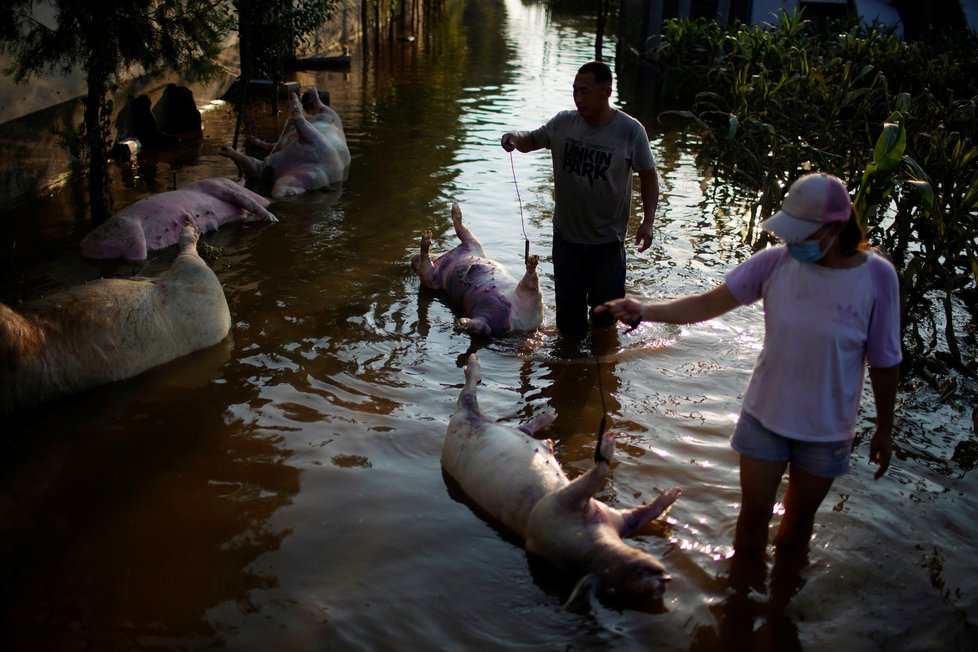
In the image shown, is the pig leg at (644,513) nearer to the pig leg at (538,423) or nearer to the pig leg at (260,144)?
the pig leg at (538,423)

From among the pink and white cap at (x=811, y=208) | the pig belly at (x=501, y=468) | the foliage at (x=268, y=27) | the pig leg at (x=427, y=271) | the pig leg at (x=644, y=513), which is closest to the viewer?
the pink and white cap at (x=811, y=208)

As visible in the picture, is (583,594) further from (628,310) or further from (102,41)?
(102,41)

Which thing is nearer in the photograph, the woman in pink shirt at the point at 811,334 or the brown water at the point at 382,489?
the woman in pink shirt at the point at 811,334

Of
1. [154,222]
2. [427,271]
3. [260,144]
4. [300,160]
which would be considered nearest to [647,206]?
[427,271]

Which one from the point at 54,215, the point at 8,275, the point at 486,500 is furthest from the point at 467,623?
the point at 54,215

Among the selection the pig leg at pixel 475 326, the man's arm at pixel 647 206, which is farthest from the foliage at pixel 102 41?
the man's arm at pixel 647 206

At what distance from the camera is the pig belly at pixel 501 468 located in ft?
13.3

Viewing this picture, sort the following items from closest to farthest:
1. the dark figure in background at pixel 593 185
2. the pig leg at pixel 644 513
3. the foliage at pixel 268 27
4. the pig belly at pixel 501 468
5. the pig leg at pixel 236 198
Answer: the pig leg at pixel 644 513
the pig belly at pixel 501 468
the dark figure in background at pixel 593 185
the pig leg at pixel 236 198
the foliage at pixel 268 27

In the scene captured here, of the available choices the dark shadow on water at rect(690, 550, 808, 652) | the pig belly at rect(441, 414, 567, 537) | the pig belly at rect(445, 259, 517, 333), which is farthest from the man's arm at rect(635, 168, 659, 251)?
the dark shadow on water at rect(690, 550, 808, 652)

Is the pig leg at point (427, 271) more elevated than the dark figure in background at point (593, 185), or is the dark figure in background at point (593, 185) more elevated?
the dark figure in background at point (593, 185)

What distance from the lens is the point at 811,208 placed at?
3162 mm

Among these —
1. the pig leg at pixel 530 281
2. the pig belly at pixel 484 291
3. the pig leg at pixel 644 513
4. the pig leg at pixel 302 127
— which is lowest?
the pig leg at pixel 644 513

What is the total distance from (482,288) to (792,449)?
3.51 m

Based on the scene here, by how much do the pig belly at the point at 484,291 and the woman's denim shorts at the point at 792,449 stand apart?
9.95ft
